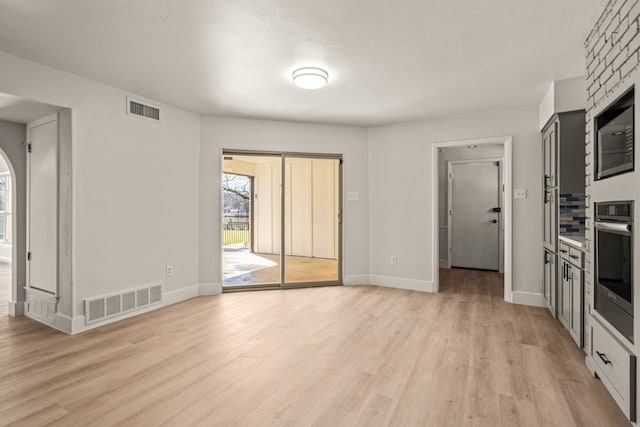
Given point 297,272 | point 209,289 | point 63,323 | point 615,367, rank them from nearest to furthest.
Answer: point 615,367 < point 63,323 < point 209,289 < point 297,272

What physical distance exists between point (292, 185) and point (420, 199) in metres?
1.86

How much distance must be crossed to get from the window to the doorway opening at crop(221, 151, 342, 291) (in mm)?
5435

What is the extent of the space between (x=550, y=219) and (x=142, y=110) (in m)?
4.62

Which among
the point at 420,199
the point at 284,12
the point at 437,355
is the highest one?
the point at 284,12

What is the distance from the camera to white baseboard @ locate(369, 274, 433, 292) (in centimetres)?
488

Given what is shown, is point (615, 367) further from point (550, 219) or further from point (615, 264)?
point (550, 219)

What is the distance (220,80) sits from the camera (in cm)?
342

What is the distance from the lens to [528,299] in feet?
13.7

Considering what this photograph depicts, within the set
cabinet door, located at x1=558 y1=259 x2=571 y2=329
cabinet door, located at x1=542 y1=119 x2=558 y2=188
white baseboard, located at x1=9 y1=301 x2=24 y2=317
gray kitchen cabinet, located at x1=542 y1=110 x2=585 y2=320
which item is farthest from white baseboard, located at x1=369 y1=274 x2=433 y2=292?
white baseboard, located at x1=9 y1=301 x2=24 y2=317

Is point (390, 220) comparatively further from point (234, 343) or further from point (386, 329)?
point (234, 343)

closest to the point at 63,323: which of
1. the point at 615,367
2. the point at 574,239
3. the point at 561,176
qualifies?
the point at 615,367

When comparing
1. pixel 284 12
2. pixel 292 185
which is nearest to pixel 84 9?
pixel 284 12

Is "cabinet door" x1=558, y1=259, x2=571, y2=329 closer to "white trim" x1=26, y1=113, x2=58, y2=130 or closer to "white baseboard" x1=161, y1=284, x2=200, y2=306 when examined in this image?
"white baseboard" x1=161, y1=284, x2=200, y2=306

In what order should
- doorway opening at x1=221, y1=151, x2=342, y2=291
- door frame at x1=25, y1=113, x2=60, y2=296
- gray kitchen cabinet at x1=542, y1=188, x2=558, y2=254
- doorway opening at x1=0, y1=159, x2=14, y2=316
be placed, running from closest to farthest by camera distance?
door frame at x1=25, y1=113, x2=60, y2=296, gray kitchen cabinet at x1=542, y1=188, x2=558, y2=254, doorway opening at x1=221, y1=151, x2=342, y2=291, doorway opening at x1=0, y1=159, x2=14, y2=316
